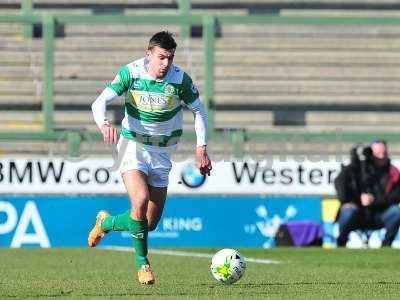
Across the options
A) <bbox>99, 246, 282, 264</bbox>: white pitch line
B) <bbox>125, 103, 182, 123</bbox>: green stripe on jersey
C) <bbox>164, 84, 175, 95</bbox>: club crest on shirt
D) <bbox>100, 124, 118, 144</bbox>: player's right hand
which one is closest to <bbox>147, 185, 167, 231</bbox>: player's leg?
<bbox>125, 103, 182, 123</bbox>: green stripe on jersey

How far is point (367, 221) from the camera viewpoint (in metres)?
15.6

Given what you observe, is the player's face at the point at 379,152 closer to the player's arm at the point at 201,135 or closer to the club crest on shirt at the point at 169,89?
the player's arm at the point at 201,135

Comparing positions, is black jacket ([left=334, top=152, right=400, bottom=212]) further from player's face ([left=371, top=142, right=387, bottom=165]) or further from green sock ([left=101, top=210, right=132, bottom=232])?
green sock ([left=101, top=210, right=132, bottom=232])

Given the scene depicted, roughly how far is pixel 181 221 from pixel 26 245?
2287 millimetres

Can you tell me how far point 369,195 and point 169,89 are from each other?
7.83 m

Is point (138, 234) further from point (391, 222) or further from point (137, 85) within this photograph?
point (391, 222)

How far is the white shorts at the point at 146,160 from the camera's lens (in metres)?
8.25

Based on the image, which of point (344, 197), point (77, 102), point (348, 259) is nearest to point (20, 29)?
point (77, 102)

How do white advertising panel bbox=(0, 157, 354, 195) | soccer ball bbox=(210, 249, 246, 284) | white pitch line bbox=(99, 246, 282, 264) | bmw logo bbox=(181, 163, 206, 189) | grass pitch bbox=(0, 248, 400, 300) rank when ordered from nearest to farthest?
grass pitch bbox=(0, 248, 400, 300), soccer ball bbox=(210, 249, 246, 284), white pitch line bbox=(99, 246, 282, 264), white advertising panel bbox=(0, 157, 354, 195), bmw logo bbox=(181, 163, 206, 189)

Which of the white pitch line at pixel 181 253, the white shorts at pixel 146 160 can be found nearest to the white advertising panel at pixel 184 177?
the white pitch line at pixel 181 253

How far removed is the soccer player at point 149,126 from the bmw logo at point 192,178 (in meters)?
8.01

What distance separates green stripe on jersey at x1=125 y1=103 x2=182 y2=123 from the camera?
8.26 meters

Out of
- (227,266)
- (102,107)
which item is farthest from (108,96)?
(227,266)

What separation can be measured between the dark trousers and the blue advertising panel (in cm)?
62
